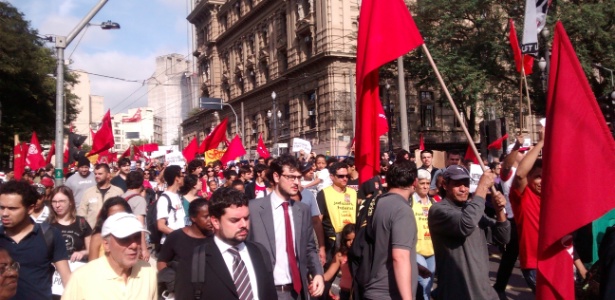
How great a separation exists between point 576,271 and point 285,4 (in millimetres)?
40869

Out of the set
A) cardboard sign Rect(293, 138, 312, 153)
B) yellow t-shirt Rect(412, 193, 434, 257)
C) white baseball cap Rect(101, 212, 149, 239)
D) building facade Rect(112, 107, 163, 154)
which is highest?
building facade Rect(112, 107, 163, 154)

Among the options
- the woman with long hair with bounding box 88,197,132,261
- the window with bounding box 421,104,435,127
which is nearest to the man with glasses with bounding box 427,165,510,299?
the woman with long hair with bounding box 88,197,132,261

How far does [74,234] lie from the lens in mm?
6168

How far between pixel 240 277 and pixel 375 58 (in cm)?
252

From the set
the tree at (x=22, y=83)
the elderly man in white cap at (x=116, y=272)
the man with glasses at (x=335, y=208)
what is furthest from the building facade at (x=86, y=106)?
the elderly man in white cap at (x=116, y=272)

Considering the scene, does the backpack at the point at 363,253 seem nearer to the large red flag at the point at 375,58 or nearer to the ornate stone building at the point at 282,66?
the large red flag at the point at 375,58

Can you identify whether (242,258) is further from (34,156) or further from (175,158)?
(34,156)

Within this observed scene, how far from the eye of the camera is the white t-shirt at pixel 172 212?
7.35m

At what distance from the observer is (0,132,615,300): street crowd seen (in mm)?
3734

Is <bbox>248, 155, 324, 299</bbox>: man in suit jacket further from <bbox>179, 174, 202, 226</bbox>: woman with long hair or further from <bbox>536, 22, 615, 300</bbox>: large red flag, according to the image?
<bbox>179, 174, 202, 226</bbox>: woman with long hair

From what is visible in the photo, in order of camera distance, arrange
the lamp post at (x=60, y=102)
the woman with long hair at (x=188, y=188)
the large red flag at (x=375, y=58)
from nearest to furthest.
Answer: the large red flag at (x=375, y=58) < the woman with long hair at (x=188, y=188) < the lamp post at (x=60, y=102)

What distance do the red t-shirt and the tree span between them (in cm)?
3583

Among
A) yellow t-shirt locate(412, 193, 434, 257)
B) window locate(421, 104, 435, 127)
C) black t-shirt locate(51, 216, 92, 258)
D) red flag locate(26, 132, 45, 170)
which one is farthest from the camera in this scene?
window locate(421, 104, 435, 127)

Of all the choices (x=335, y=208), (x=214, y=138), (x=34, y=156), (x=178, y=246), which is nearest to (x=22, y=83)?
(x=34, y=156)
